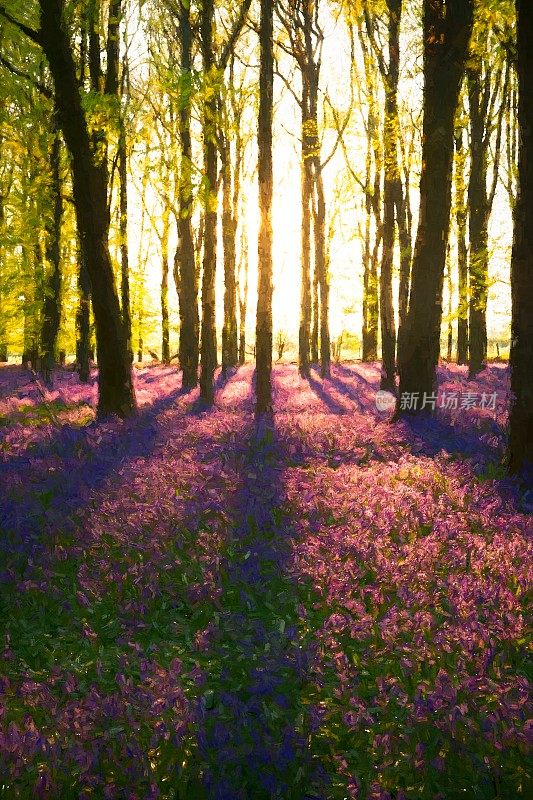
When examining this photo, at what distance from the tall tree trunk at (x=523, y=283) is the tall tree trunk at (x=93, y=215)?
7.11m

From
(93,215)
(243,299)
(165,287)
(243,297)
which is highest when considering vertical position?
(165,287)

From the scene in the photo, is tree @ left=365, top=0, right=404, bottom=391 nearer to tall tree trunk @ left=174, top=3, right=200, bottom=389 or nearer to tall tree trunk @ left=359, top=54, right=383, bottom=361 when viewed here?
tall tree trunk @ left=174, top=3, right=200, bottom=389

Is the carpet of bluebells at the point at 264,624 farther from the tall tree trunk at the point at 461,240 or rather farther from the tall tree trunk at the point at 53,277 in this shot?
the tall tree trunk at the point at 53,277

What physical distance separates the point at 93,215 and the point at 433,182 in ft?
19.8

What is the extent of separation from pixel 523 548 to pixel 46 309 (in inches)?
760

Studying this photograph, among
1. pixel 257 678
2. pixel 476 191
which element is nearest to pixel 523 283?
pixel 257 678

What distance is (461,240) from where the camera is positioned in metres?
30.5

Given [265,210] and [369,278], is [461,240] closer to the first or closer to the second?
[369,278]

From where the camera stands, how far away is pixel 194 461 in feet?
25.7

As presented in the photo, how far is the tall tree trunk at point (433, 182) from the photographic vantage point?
33.4 ft

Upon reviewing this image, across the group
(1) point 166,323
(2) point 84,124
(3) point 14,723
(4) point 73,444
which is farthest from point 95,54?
(1) point 166,323

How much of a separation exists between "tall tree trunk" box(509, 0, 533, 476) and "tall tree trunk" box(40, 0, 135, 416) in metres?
7.11

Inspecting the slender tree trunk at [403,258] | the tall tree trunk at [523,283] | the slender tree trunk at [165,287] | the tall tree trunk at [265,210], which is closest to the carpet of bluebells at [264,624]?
the tall tree trunk at [523,283]

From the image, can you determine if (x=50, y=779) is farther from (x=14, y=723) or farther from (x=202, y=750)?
(x=202, y=750)
